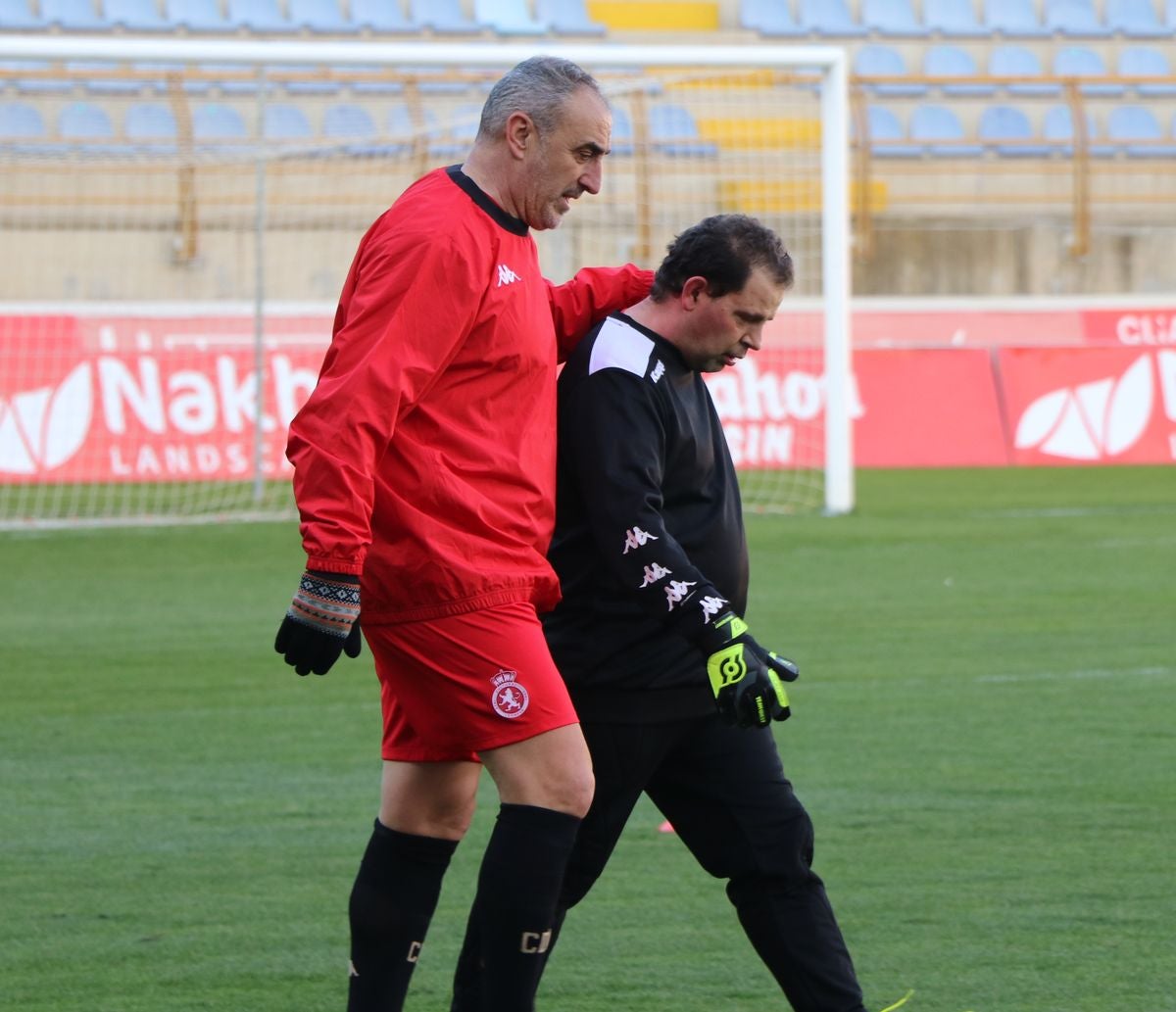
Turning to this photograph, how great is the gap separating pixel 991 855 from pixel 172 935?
6.60ft

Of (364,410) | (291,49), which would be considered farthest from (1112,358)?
(364,410)

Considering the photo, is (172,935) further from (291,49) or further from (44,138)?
(44,138)

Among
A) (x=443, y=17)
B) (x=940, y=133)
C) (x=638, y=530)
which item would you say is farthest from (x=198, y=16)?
(x=638, y=530)

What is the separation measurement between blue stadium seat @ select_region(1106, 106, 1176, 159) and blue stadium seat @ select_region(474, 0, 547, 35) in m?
6.43

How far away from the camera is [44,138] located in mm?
17688

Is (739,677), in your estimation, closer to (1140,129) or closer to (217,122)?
(217,122)

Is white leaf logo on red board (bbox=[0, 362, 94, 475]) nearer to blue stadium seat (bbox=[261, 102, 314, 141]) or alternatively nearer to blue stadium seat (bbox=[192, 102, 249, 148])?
blue stadium seat (bbox=[192, 102, 249, 148])

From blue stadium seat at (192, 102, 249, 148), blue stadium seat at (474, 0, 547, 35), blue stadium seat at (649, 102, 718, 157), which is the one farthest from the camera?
blue stadium seat at (474, 0, 547, 35)

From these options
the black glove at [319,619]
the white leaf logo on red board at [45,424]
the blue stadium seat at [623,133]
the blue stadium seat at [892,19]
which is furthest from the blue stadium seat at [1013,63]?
the black glove at [319,619]

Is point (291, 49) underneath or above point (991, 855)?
above

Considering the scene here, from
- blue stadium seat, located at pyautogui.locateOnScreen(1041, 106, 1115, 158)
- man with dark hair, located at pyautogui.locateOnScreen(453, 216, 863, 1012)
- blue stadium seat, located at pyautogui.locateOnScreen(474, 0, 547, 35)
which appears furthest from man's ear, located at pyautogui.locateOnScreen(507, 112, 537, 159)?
blue stadium seat, located at pyautogui.locateOnScreen(474, 0, 547, 35)

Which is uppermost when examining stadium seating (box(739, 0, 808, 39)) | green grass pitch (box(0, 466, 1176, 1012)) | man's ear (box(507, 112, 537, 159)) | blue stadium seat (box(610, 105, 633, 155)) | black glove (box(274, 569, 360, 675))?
stadium seating (box(739, 0, 808, 39))

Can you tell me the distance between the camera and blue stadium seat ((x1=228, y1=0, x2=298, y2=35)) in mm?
22094

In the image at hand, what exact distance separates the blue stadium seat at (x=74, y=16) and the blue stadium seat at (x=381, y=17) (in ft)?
9.10
